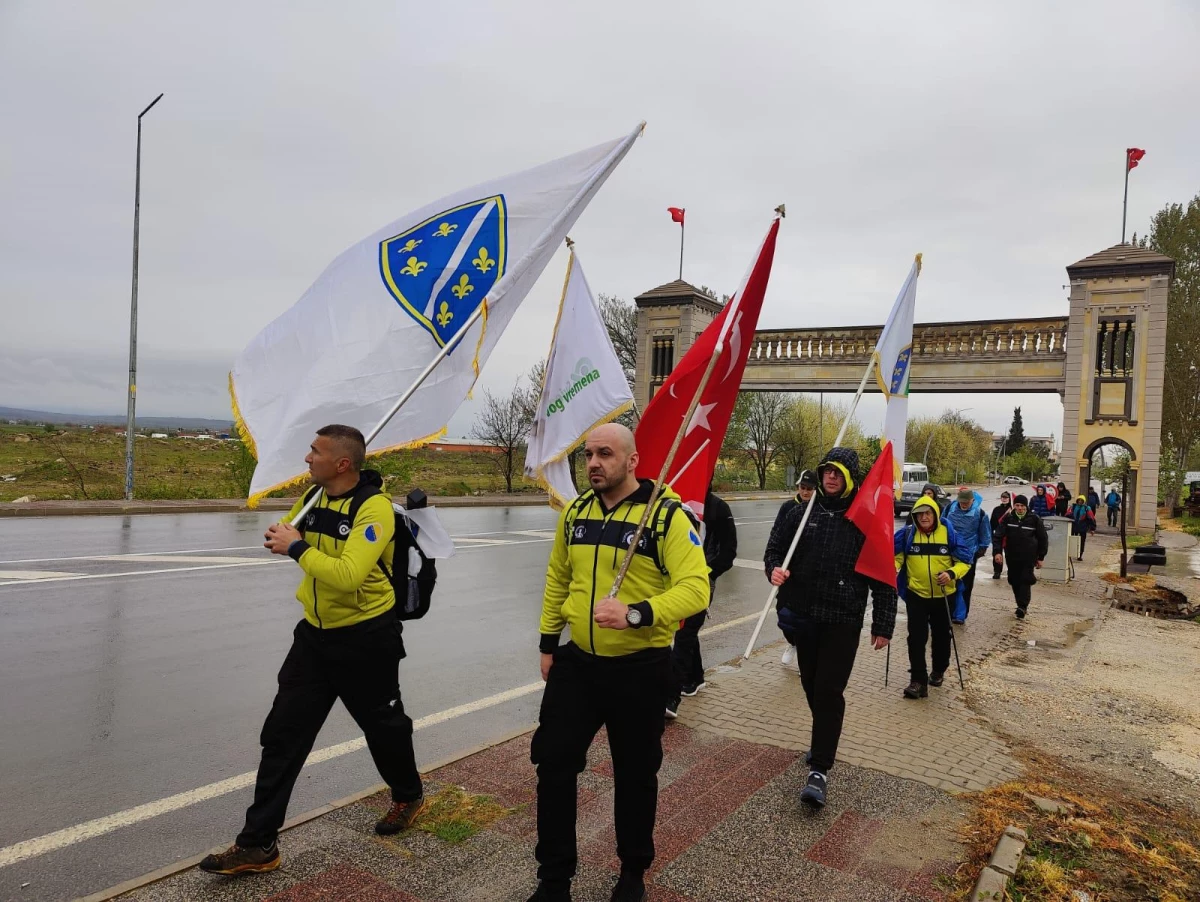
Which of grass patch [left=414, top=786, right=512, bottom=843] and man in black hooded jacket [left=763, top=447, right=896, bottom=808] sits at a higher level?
man in black hooded jacket [left=763, top=447, right=896, bottom=808]

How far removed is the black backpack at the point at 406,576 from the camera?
3.70 meters

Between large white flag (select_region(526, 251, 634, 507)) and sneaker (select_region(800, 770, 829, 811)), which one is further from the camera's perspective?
large white flag (select_region(526, 251, 634, 507))

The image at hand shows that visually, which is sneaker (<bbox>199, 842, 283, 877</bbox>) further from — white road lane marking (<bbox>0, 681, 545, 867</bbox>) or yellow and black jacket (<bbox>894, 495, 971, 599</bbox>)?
yellow and black jacket (<bbox>894, 495, 971, 599</bbox>)

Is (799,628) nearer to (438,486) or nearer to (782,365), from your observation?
(782,365)

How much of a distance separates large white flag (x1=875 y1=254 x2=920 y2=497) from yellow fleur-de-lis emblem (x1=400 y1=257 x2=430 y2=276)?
442cm

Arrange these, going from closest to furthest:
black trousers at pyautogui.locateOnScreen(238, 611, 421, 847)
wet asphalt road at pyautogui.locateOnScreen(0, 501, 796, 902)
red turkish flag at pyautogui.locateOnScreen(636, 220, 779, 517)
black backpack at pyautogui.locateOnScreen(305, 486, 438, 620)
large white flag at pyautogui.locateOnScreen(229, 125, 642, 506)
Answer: black trousers at pyautogui.locateOnScreen(238, 611, 421, 847)
black backpack at pyautogui.locateOnScreen(305, 486, 438, 620)
wet asphalt road at pyautogui.locateOnScreen(0, 501, 796, 902)
large white flag at pyautogui.locateOnScreen(229, 125, 642, 506)
red turkish flag at pyautogui.locateOnScreen(636, 220, 779, 517)

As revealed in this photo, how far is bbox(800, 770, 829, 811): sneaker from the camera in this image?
4.14 metres

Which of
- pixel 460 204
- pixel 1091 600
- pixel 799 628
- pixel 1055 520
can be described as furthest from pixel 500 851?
pixel 1055 520

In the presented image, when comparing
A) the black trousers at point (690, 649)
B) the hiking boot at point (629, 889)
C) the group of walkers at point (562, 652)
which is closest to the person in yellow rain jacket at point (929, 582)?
the black trousers at point (690, 649)

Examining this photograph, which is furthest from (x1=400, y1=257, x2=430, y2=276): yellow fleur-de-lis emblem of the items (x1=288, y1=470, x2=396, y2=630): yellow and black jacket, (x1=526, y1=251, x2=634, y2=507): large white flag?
(x1=526, y1=251, x2=634, y2=507): large white flag

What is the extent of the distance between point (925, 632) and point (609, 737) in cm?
467

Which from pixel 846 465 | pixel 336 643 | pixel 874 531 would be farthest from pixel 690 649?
pixel 336 643

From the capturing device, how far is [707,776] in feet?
14.8

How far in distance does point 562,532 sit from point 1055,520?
14237mm
